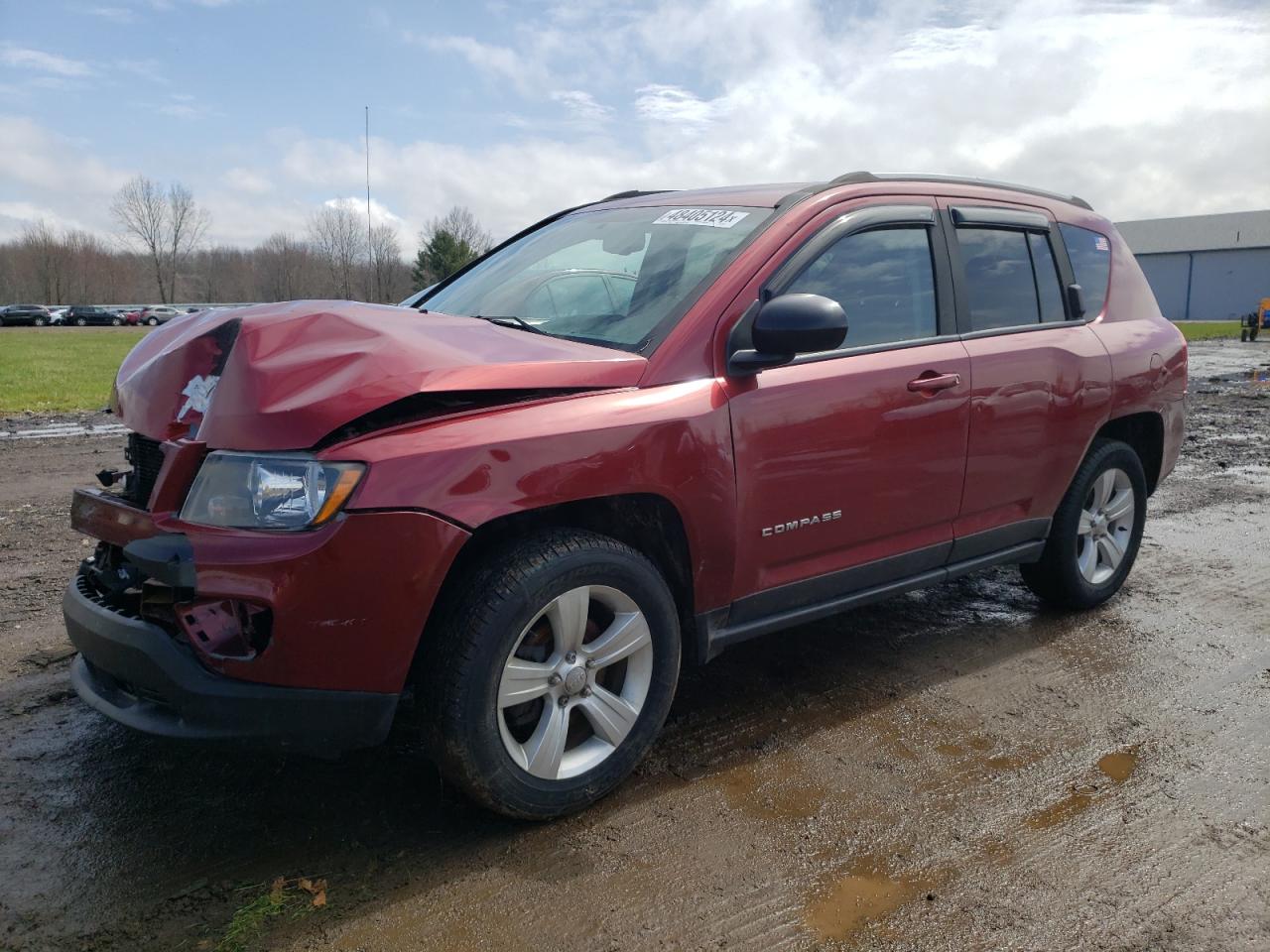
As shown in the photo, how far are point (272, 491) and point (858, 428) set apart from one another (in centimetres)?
192

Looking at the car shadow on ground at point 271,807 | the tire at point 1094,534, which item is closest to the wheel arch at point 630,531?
the car shadow on ground at point 271,807

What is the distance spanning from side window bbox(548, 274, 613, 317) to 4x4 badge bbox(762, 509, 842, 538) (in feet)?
2.98

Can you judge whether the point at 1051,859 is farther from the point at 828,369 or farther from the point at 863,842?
the point at 828,369

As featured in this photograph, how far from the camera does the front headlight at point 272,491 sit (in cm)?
239

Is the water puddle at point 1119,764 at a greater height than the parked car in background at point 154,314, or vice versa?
the parked car in background at point 154,314

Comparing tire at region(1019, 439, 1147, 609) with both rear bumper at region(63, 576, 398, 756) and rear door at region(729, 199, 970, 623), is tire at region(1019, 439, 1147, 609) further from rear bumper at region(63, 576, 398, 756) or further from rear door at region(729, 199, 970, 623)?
rear bumper at region(63, 576, 398, 756)

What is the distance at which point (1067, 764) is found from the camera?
10.6 feet

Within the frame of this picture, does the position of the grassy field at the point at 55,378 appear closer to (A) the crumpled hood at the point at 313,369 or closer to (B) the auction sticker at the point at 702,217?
(A) the crumpled hood at the point at 313,369

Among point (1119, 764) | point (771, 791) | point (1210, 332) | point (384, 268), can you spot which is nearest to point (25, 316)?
point (384, 268)

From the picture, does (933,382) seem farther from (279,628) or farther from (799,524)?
(279,628)

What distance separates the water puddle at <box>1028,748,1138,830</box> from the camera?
2877mm

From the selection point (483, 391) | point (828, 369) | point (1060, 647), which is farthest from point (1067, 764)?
point (483, 391)

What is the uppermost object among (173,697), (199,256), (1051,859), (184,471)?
(199,256)

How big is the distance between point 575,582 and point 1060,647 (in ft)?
8.62
